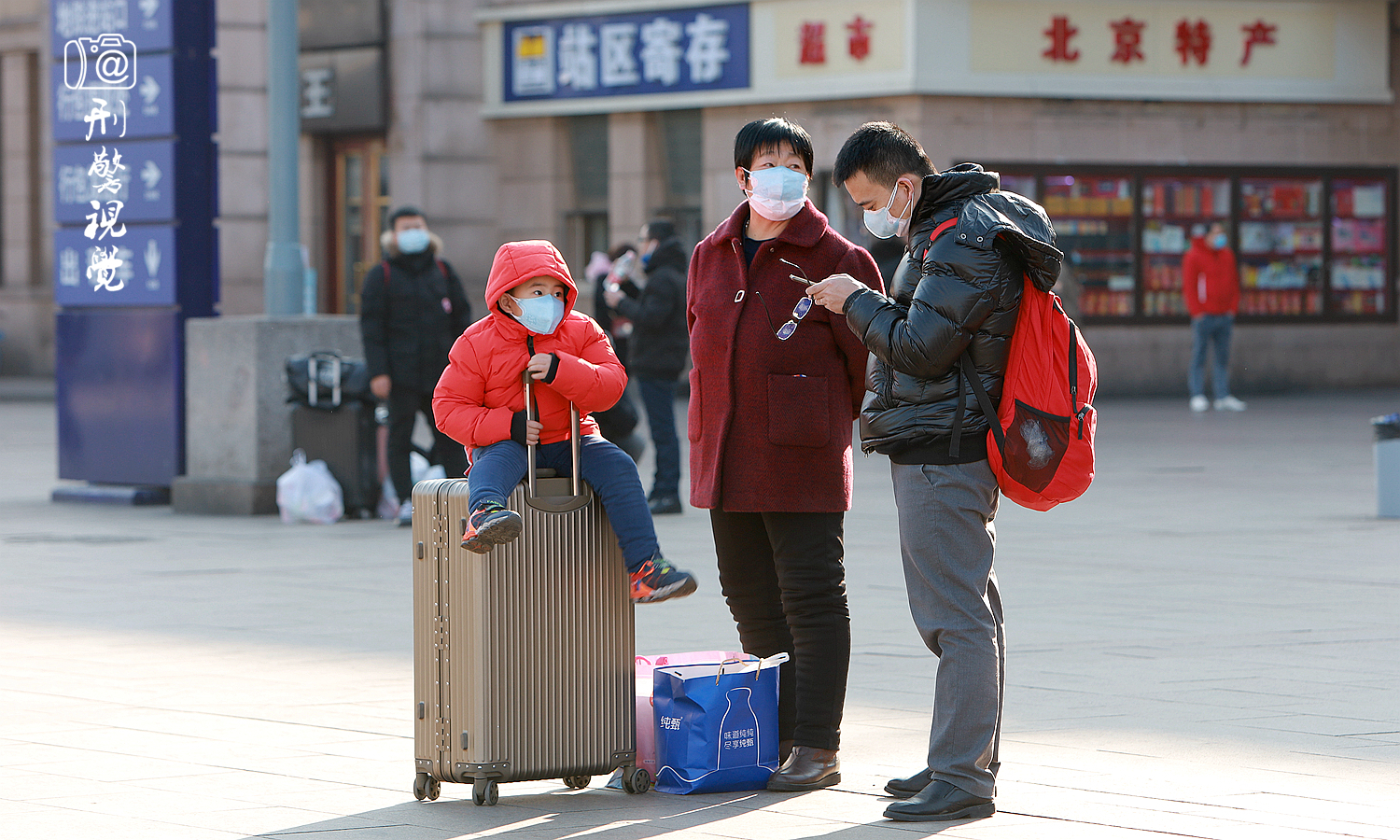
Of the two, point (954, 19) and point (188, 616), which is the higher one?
point (954, 19)

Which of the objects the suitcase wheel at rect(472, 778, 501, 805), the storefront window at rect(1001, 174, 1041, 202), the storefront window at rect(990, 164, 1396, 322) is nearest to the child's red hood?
the suitcase wheel at rect(472, 778, 501, 805)

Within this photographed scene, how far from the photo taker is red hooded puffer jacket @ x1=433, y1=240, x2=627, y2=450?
18.2ft

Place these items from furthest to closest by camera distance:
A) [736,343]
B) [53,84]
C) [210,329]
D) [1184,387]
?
1. [1184,387]
2. [53,84]
3. [210,329]
4. [736,343]

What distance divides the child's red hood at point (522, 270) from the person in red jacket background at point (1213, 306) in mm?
17087

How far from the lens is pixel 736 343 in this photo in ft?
18.7

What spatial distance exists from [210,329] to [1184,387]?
45.6 ft

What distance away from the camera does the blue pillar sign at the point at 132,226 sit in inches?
544

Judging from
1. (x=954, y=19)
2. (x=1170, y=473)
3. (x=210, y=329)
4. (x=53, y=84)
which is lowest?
(x=1170, y=473)

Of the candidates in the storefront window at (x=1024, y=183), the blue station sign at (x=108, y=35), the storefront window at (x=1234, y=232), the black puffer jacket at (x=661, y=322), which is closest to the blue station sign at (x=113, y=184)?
the blue station sign at (x=108, y=35)

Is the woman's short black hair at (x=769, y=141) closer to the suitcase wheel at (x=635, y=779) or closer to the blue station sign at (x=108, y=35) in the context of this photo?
the suitcase wheel at (x=635, y=779)

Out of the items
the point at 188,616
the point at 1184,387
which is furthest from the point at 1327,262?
the point at 188,616

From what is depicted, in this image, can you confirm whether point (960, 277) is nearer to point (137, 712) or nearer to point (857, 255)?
point (857, 255)

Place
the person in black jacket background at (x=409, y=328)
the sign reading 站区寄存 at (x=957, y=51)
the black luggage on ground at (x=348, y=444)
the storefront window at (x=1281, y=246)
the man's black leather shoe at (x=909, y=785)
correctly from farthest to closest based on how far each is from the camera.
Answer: the storefront window at (x=1281, y=246) < the sign reading 站区寄存 at (x=957, y=51) < the black luggage on ground at (x=348, y=444) < the person in black jacket background at (x=409, y=328) < the man's black leather shoe at (x=909, y=785)

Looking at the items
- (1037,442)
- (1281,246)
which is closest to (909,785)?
(1037,442)
